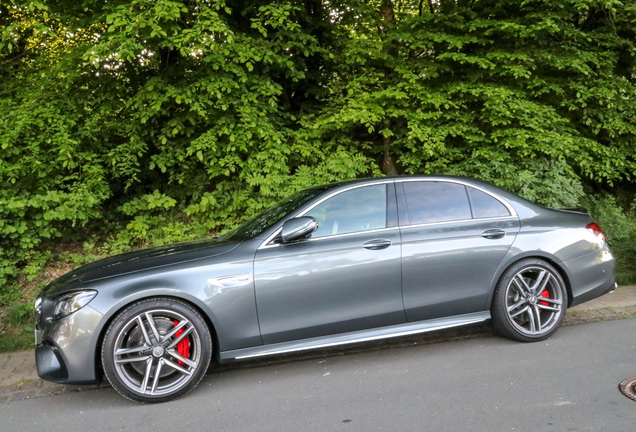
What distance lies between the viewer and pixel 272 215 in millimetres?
4824

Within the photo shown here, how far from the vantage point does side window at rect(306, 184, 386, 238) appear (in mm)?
4445

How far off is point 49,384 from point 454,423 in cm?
332

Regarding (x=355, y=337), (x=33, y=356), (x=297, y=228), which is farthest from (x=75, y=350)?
(x=355, y=337)

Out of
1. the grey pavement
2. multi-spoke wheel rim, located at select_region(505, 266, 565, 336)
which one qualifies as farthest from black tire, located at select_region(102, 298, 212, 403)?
multi-spoke wheel rim, located at select_region(505, 266, 565, 336)

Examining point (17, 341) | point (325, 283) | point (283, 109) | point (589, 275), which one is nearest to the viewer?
point (325, 283)

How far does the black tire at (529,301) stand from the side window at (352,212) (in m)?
1.30

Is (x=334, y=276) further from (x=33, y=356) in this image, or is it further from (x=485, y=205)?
(x=33, y=356)

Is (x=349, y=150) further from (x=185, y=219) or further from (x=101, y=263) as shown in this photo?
(x=101, y=263)

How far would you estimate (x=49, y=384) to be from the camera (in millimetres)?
4406

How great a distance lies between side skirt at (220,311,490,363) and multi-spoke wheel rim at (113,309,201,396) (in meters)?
0.29

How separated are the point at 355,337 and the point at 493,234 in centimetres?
157

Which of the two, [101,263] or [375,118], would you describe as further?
[375,118]

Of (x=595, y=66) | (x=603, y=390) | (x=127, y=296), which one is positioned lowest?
(x=603, y=390)

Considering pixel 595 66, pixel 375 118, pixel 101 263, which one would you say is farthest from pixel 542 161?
pixel 101 263
